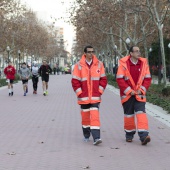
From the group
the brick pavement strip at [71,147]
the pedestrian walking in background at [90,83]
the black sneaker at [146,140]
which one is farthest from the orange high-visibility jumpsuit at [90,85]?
the black sneaker at [146,140]

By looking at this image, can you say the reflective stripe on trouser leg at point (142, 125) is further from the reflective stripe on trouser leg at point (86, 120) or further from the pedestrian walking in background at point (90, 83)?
the reflective stripe on trouser leg at point (86, 120)

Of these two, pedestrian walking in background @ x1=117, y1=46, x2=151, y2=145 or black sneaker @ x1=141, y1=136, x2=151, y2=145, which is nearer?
black sneaker @ x1=141, y1=136, x2=151, y2=145

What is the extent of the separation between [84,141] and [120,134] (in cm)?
131

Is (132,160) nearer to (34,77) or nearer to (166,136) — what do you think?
(166,136)

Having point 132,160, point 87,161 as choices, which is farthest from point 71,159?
point 132,160

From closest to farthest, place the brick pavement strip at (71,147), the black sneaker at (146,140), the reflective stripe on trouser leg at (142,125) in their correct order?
the brick pavement strip at (71,147)
the black sneaker at (146,140)
the reflective stripe on trouser leg at (142,125)

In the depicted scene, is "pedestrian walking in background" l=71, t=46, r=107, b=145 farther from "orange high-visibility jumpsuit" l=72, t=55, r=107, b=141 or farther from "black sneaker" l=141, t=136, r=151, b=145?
"black sneaker" l=141, t=136, r=151, b=145

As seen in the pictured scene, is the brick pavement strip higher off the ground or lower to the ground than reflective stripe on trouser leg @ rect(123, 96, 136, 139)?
lower

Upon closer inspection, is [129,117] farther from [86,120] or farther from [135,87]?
[86,120]

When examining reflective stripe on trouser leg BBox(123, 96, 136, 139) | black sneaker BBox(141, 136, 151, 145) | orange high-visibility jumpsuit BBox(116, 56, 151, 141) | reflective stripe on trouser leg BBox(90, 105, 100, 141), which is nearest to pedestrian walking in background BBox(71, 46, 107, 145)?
reflective stripe on trouser leg BBox(90, 105, 100, 141)

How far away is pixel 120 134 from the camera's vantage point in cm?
1080

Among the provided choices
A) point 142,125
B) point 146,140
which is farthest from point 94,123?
point 146,140

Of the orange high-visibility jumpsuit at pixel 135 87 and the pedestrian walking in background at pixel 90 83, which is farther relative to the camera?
the pedestrian walking in background at pixel 90 83

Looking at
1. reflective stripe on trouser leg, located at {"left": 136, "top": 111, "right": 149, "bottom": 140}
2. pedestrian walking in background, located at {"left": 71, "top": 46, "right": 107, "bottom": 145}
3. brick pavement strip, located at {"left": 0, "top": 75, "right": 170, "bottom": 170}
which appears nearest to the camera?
brick pavement strip, located at {"left": 0, "top": 75, "right": 170, "bottom": 170}
